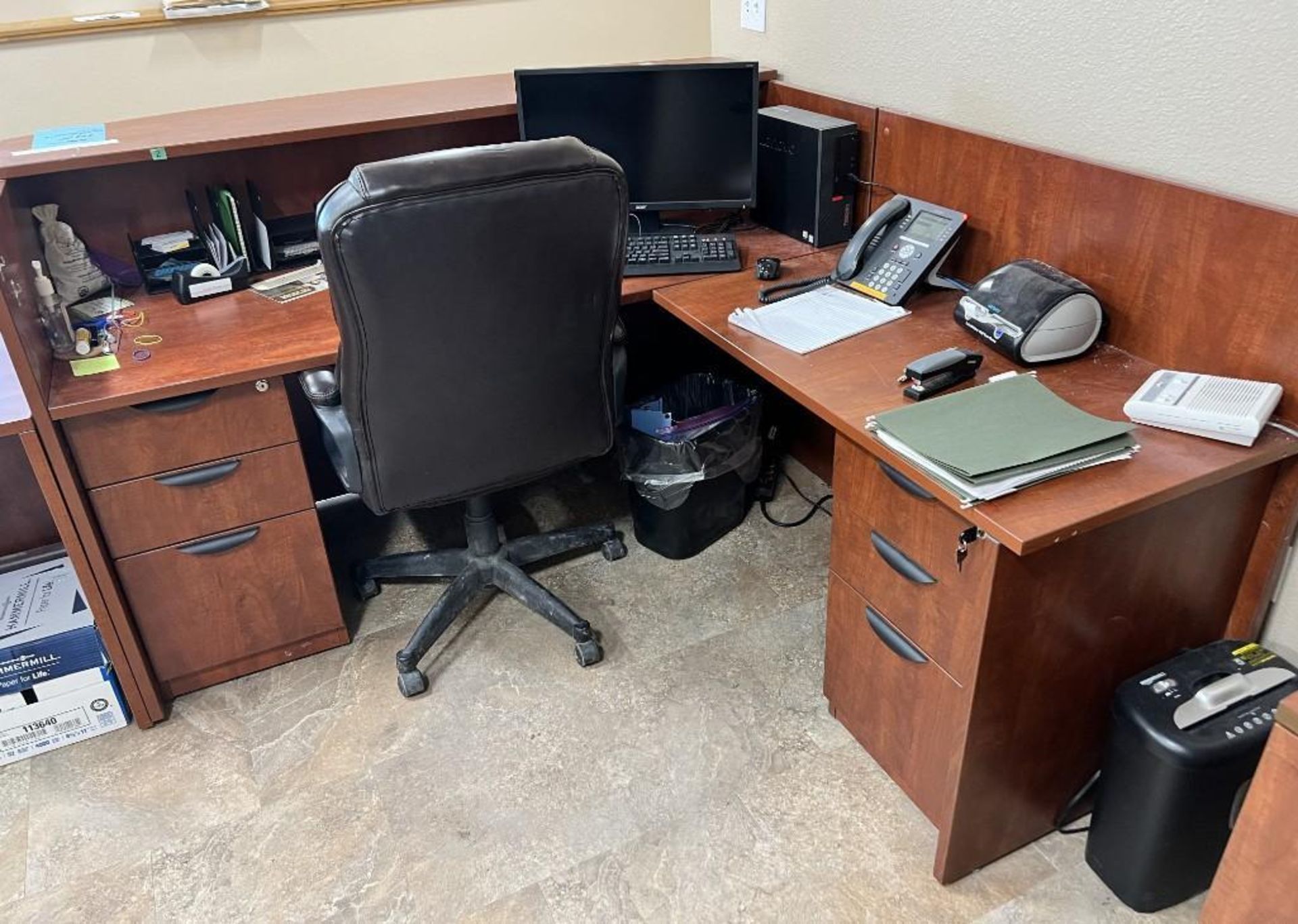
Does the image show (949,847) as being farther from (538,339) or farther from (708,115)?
(708,115)

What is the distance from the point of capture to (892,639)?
159cm

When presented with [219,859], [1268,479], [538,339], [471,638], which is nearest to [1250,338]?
[1268,479]

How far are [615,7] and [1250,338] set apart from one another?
10.6 ft

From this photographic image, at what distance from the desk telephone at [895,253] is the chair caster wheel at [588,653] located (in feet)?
2.63

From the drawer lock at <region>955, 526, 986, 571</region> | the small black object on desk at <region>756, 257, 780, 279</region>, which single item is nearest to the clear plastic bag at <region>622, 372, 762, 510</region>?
the small black object on desk at <region>756, 257, 780, 279</region>

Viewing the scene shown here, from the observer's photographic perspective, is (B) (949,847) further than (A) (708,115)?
No

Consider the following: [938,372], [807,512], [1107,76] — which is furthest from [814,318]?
[807,512]

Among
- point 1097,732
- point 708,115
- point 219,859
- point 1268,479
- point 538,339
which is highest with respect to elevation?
point 708,115

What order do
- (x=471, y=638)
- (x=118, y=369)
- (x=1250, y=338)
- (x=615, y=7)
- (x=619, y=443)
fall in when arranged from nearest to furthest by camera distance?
(x=1250, y=338) < (x=118, y=369) < (x=471, y=638) < (x=619, y=443) < (x=615, y=7)

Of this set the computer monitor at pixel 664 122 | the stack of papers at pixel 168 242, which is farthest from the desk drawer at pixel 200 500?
the computer monitor at pixel 664 122

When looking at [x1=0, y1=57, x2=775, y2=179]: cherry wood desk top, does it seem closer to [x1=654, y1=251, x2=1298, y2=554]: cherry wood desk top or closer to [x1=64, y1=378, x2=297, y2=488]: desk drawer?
[x1=64, y1=378, x2=297, y2=488]: desk drawer

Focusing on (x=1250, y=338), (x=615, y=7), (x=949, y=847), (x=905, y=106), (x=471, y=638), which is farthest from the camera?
(x=615, y=7)

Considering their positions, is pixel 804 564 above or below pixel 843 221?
below

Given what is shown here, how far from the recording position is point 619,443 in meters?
2.31
